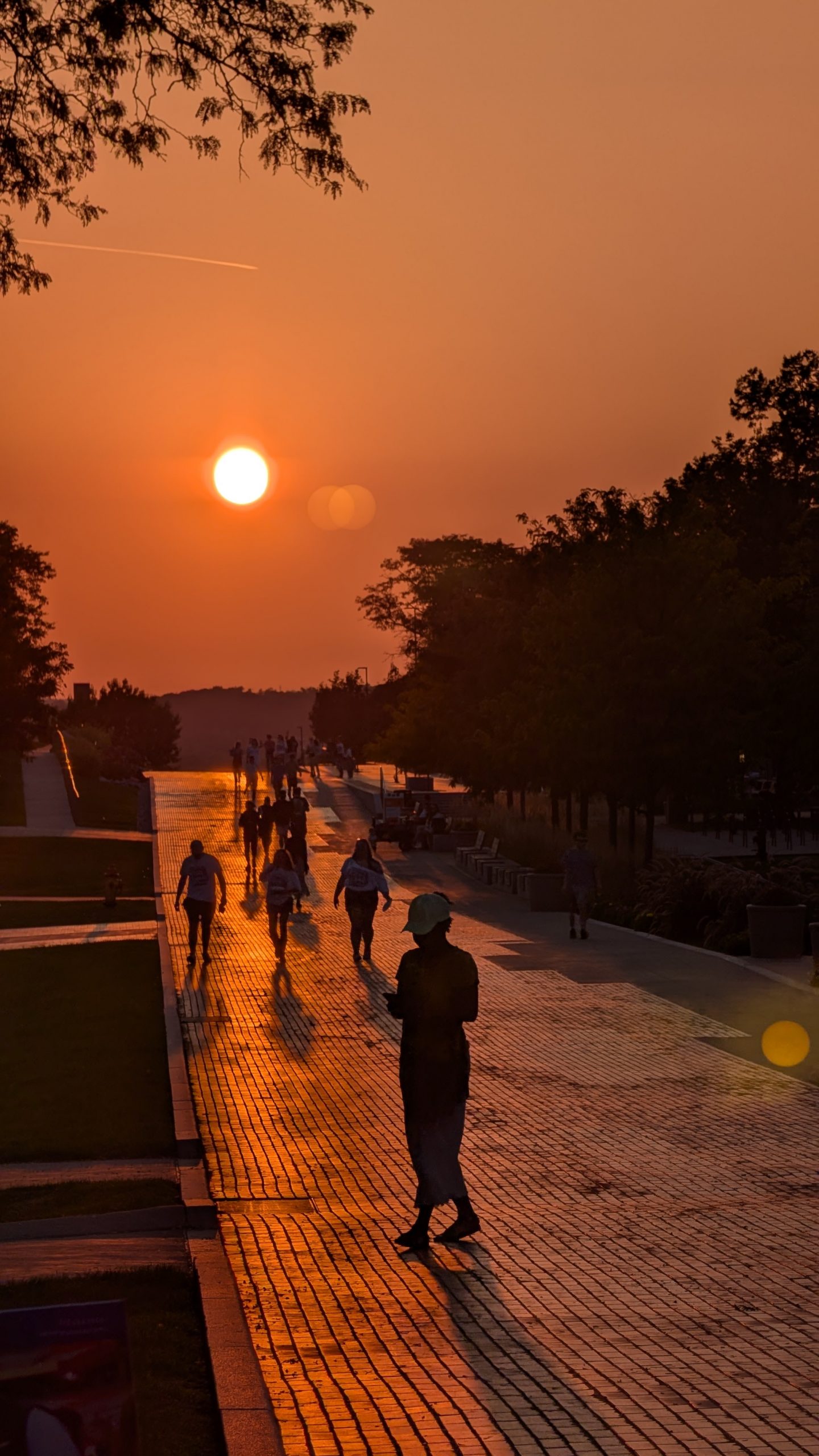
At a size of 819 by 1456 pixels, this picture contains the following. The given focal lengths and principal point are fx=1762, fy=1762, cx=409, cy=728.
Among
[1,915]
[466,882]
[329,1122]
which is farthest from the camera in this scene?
[466,882]

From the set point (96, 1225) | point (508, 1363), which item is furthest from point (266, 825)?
point (508, 1363)

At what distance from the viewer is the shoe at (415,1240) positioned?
9859mm

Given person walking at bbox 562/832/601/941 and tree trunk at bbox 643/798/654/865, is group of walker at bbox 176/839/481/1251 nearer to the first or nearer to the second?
person walking at bbox 562/832/601/941

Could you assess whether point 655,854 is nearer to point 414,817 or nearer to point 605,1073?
point 414,817

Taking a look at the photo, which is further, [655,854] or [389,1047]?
[655,854]

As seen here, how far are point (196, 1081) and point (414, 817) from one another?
3849 cm

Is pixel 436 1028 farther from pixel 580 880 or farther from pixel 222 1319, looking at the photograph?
pixel 580 880

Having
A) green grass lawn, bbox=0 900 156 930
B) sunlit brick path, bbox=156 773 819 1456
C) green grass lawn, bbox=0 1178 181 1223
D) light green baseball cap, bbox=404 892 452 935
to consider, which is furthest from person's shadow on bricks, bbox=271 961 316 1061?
green grass lawn, bbox=0 900 156 930

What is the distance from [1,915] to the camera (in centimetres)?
3331

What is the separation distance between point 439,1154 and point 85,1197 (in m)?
2.78

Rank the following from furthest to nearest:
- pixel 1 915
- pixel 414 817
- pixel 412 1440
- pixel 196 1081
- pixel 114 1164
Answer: pixel 414 817, pixel 1 915, pixel 196 1081, pixel 114 1164, pixel 412 1440

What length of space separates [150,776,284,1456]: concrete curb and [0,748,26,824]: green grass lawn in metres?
49.0

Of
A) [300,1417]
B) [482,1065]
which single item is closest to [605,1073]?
[482,1065]

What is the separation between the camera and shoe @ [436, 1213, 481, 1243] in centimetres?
1005
